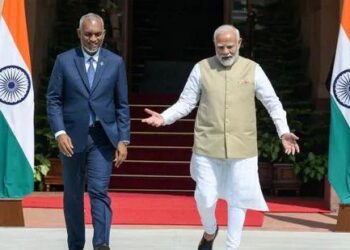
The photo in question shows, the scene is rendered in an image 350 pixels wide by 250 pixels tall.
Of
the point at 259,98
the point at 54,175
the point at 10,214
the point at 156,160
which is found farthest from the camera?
the point at 156,160

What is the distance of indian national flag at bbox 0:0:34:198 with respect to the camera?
774 cm

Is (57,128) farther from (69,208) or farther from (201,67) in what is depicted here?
(201,67)

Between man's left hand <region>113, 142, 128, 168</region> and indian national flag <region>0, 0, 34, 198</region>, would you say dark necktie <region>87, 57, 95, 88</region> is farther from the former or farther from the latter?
indian national flag <region>0, 0, 34, 198</region>

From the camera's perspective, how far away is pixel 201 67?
608 cm

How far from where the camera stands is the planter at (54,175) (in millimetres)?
10625

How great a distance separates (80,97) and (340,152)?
3012 millimetres

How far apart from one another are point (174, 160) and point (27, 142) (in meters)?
3.83

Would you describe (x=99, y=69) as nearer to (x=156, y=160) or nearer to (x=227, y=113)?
(x=227, y=113)

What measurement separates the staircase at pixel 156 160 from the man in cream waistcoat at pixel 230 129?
4.71 metres

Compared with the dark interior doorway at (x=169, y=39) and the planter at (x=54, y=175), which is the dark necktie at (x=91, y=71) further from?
the dark interior doorway at (x=169, y=39)

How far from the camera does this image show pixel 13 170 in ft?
25.9

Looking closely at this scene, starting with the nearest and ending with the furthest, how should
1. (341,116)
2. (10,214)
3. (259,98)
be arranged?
1. (259,98)
2. (341,116)
3. (10,214)

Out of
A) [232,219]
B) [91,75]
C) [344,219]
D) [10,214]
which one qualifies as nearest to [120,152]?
[91,75]

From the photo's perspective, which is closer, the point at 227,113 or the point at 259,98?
the point at 227,113
